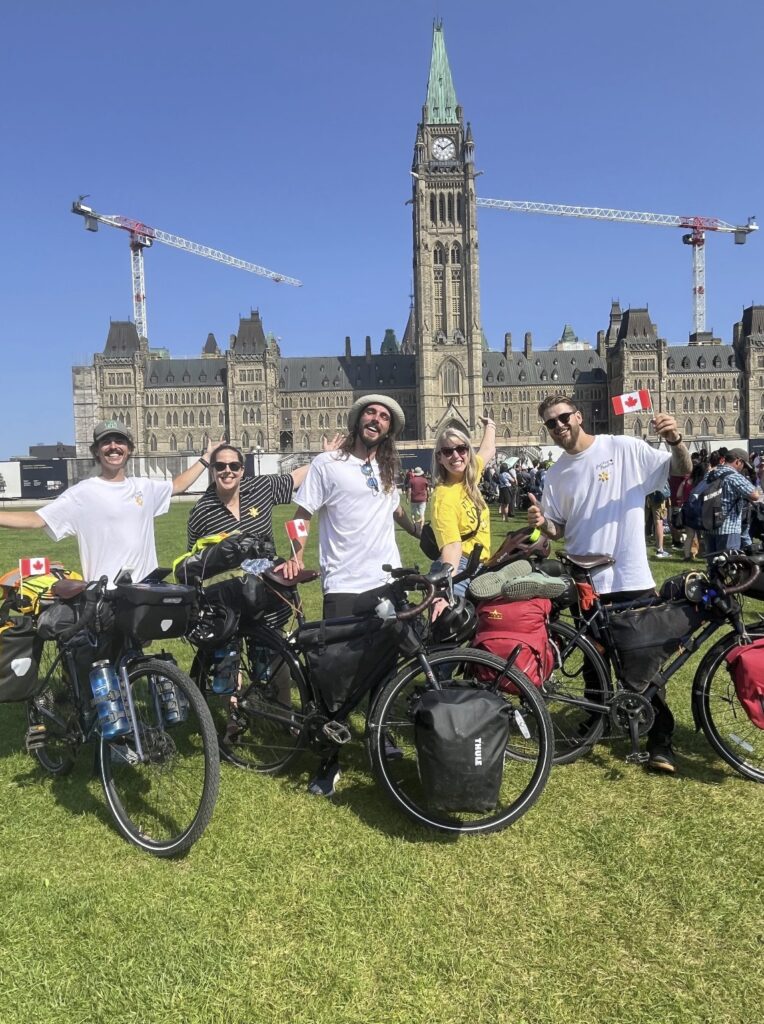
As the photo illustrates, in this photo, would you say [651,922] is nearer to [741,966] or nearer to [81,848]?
[741,966]

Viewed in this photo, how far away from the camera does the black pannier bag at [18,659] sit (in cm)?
371

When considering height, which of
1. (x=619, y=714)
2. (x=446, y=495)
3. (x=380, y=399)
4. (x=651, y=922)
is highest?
(x=380, y=399)

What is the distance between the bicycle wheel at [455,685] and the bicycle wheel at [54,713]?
68.1 inches

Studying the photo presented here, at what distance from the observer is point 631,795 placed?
12.4 ft

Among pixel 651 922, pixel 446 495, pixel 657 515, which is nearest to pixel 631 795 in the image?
pixel 651 922

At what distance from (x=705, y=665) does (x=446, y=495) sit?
5.94 ft

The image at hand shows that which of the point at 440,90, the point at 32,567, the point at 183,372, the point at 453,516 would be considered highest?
the point at 440,90

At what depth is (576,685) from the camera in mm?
4059

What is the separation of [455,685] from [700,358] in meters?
101

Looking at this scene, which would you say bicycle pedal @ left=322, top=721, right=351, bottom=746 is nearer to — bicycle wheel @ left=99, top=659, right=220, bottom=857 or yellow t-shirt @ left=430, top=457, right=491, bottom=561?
bicycle wheel @ left=99, top=659, right=220, bottom=857

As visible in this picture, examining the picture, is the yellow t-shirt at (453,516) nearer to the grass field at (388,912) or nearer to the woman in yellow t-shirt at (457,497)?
the woman in yellow t-shirt at (457,497)

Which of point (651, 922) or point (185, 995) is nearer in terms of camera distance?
point (185, 995)

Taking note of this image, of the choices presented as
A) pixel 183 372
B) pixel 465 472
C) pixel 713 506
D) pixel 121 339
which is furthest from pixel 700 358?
pixel 465 472

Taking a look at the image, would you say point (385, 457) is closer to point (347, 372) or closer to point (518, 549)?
point (518, 549)
